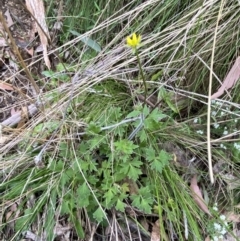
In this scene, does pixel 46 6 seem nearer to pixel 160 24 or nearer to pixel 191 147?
pixel 160 24

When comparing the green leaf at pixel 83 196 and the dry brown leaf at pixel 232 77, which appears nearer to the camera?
the green leaf at pixel 83 196

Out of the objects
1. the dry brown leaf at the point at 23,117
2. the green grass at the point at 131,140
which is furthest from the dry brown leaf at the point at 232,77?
the dry brown leaf at the point at 23,117

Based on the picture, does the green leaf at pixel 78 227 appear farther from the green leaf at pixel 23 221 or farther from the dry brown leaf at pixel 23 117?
the dry brown leaf at pixel 23 117

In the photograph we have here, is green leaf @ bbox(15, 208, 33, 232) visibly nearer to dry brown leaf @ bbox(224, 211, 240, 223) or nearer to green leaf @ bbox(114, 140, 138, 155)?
green leaf @ bbox(114, 140, 138, 155)

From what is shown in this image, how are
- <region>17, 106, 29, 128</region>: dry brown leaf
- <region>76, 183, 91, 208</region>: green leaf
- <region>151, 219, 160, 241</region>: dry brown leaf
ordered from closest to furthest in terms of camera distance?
<region>76, 183, 91, 208</region>: green leaf → <region>151, 219, 160, 241</region>: dry brown leaf → <region>17, 106, 29, 128</region>: dry brown leaf

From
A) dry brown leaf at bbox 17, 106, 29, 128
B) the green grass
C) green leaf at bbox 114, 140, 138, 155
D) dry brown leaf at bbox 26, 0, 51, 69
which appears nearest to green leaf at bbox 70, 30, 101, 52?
the green grass

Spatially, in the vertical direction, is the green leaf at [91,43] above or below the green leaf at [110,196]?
above
